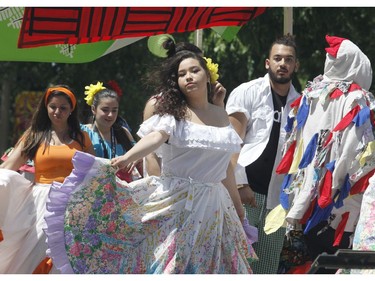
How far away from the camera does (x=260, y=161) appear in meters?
8.48

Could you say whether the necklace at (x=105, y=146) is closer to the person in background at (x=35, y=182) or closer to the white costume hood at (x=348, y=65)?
the person in background at (x=35, y=182)

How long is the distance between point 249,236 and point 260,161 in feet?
2.83

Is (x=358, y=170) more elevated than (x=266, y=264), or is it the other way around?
(x=358, y=170)

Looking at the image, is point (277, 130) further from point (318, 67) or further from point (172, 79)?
point (318, 67)

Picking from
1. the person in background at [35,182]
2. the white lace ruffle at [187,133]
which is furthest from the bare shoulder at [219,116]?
the person in background at [35,182]

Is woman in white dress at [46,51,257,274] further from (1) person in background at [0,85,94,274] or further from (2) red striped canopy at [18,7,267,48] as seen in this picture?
(2) red striped canopy at [18,7,267,48]

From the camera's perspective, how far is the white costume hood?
26.0 feet

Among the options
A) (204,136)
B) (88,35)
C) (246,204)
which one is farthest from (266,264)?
(88,35)

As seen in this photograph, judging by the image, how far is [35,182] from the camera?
8.50 meters

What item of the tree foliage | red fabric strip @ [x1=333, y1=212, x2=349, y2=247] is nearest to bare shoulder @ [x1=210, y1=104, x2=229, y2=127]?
red fabric strip @ [x1=333, y1=212, x2=349, y2=247]

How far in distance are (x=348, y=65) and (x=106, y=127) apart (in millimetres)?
2319

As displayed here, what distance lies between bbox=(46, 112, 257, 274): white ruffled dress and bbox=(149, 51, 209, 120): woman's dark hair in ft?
0.30

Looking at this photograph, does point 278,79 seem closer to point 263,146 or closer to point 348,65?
point 263,146

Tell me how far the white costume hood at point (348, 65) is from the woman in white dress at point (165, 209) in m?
1.05
